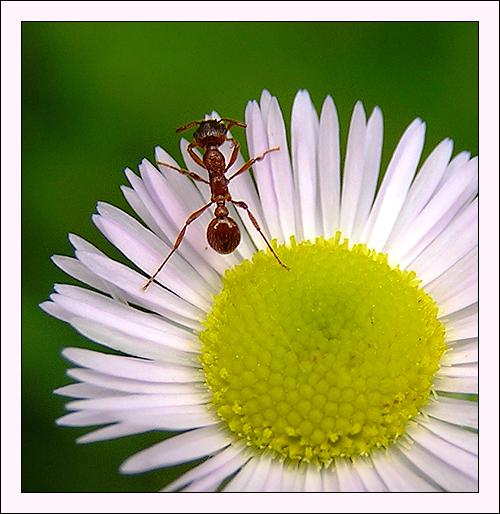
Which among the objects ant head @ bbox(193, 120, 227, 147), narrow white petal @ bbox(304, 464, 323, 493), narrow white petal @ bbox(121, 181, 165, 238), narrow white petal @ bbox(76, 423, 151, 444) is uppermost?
ant head @ bbox(193, 120, 227, 147)

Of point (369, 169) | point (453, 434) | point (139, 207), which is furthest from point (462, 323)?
point (139, 207)

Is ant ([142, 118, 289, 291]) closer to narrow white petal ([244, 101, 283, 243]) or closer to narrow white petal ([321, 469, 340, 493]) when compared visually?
narrow white petal ([244, 101, 283, 243])

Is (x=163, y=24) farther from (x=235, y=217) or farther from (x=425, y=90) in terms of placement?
(x=425, y=90)

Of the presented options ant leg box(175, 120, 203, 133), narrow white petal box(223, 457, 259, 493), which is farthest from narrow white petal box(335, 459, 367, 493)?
ant leg box(175, 120, 203, 133)

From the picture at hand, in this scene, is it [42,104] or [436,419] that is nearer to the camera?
[436,419]

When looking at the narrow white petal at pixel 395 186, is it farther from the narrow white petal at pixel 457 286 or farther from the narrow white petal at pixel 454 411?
the narrow white petal at pixel 454 411

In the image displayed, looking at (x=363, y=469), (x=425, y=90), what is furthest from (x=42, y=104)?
(x=363, y=469)

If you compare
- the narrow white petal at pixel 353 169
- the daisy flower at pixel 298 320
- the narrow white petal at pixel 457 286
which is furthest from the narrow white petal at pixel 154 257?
the narrow white petal at pixel 457 286
